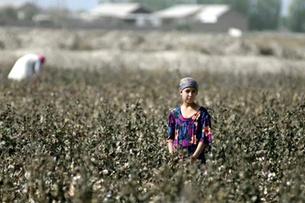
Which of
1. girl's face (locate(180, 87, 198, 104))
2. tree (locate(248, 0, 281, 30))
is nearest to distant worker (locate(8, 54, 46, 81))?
girl's face (locate(180, 87, 198, 104))

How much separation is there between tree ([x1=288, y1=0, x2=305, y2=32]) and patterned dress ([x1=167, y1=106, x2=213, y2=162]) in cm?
11393

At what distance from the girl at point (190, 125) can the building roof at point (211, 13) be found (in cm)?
9042

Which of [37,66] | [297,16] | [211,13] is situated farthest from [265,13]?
[37,66]

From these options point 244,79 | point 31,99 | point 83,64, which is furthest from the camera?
point 83,64

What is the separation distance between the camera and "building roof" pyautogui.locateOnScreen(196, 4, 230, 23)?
331ft

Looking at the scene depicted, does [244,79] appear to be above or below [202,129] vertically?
below

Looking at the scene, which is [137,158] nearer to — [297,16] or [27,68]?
[27,68]

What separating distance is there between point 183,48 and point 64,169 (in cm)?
4076

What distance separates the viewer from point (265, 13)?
5458 inches

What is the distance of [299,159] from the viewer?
7.92 m

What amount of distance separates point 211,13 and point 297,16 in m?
22.0

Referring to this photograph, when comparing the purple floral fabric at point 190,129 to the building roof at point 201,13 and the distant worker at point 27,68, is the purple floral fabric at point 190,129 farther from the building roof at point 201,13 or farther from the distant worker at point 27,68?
the building roof at point 201,13

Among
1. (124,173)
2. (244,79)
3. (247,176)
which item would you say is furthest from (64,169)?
(244,79)

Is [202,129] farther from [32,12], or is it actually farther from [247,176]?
[32,12]
